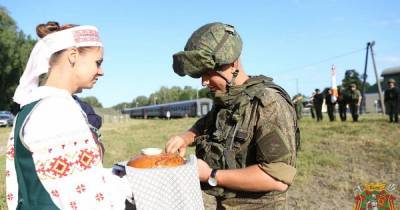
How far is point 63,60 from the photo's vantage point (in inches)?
86.5

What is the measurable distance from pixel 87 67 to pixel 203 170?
0.86m

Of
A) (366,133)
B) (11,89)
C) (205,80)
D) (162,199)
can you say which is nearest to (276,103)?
(205,80)

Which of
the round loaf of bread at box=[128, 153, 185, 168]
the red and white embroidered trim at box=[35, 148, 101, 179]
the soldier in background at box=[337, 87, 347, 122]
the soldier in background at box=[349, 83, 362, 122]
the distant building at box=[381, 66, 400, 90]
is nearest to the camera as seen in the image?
the red and white embroidered trim at box=[35, 148, 101, 179]

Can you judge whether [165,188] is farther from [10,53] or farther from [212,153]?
[10,53]

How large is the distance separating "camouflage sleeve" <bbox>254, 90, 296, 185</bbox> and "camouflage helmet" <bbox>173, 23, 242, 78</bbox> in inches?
13.8

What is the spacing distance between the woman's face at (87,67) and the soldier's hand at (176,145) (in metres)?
0.92

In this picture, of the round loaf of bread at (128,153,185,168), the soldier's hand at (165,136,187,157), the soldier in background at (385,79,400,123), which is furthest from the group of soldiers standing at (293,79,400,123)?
the round loaf of bread at (128,153,185,168)

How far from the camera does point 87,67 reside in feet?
7.26

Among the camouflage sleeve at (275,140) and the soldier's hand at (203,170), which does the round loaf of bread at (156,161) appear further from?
the camouflage sleeve at (275,140)

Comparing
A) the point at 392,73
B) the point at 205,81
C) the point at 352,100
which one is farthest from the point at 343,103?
the point at 392,73

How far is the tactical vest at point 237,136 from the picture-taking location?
2.62 metres

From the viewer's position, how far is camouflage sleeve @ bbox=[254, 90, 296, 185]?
8.21 feet

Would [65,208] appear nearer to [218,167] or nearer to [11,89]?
[218,167]

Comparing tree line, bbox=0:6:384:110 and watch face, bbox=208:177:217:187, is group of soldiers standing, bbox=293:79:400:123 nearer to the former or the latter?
watch face, bbox=208:177:217:187
